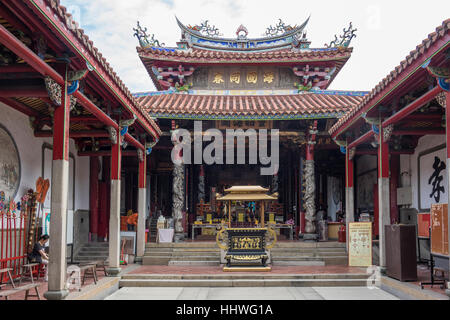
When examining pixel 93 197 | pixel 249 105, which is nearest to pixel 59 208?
pixel 93 197

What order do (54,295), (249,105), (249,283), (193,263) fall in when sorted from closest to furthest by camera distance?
(54,295) → (249,283) → (193,263) → (249,105)

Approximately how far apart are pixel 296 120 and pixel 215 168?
12.4 feet

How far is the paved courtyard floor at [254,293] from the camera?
26.6ft

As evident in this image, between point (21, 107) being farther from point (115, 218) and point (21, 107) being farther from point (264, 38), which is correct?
point (264, 38)

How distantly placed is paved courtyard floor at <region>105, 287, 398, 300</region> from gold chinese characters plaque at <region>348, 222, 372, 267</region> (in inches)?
75.2

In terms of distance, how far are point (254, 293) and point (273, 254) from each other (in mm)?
3333

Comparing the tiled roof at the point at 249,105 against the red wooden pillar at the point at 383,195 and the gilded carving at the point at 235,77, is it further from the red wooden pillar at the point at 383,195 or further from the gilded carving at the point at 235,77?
the red wooden pillar at the point at 383,195

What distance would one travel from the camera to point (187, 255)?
470 inches

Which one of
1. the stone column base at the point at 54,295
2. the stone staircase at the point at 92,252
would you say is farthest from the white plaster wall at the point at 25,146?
the stone column base at the point at 54,295

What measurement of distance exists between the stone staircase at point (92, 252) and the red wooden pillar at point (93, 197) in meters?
0.58

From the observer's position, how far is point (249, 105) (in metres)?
14.1

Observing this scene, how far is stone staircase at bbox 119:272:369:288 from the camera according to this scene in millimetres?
9344

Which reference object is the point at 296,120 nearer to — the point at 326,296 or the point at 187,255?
the point at 187,255

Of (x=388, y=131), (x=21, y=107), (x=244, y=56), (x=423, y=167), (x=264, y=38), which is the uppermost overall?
(x=264, y=38)
